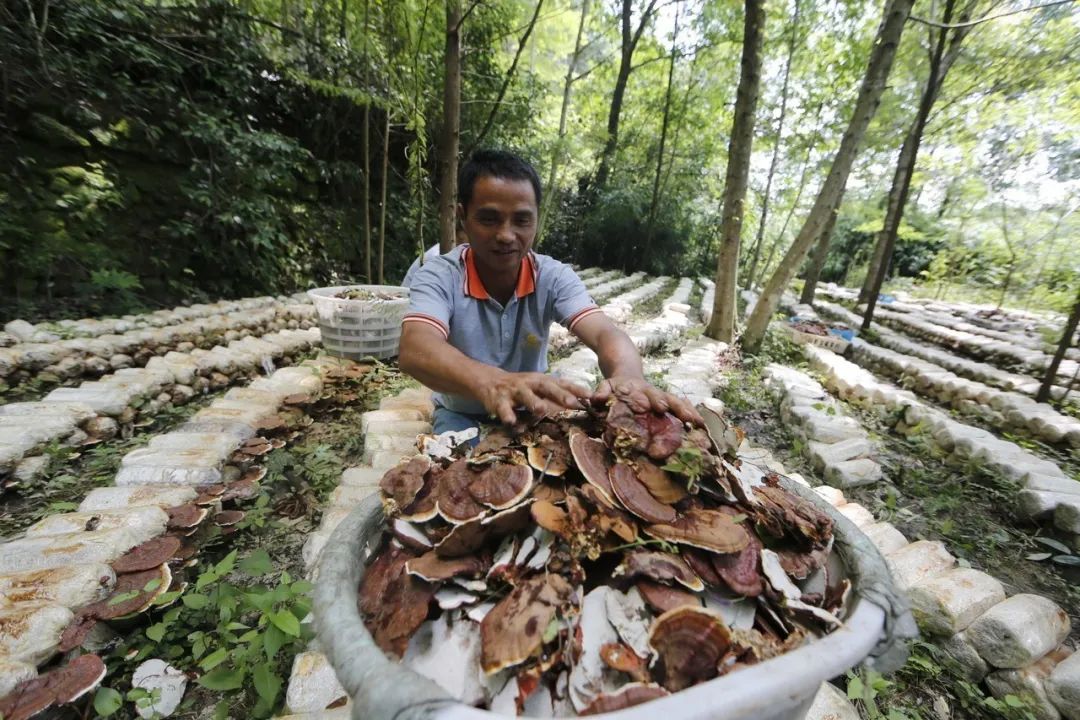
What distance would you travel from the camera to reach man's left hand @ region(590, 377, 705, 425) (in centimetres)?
114

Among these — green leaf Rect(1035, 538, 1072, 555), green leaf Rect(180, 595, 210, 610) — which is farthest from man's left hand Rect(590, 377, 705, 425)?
green leaf Rect(1035, 538, 1072, 555)

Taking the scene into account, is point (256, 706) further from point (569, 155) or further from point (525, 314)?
point (569, 155)

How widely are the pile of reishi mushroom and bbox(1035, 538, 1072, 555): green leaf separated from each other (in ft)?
10.2

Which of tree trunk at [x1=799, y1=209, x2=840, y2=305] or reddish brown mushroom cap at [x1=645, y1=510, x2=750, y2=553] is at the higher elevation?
tree trunk at [x1=799, y1=209, x2=840, y2=305]

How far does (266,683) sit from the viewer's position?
5.06 feet

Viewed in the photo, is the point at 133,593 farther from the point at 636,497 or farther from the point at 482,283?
the point at 636,497

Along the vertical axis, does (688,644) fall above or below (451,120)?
below

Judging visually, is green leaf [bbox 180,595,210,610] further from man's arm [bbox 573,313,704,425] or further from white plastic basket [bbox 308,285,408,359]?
white plastic basket [bbox 308,285,408,359]

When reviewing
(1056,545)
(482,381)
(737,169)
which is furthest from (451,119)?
(1056,545)

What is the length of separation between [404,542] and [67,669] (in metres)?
1.60

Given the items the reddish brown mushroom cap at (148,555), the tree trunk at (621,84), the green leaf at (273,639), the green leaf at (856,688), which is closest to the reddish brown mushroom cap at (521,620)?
the green leaf at (273,639)

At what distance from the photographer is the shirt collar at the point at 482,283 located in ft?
7.82

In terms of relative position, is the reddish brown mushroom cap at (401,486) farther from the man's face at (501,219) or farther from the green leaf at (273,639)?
the man's face at (501,219)

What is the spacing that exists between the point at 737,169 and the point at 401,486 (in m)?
6.72
